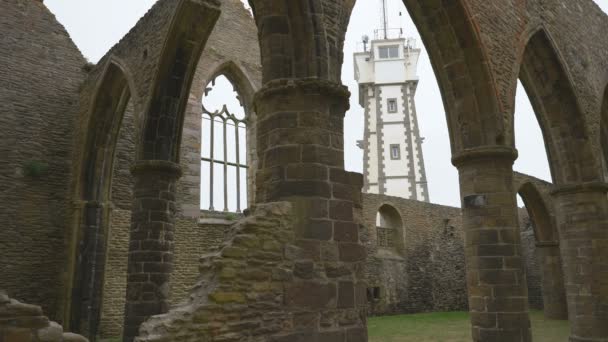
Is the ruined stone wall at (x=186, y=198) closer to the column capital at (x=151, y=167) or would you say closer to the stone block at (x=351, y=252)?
the column capital at (x=151, y=167)

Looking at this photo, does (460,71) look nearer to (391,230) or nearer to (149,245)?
(149,245)

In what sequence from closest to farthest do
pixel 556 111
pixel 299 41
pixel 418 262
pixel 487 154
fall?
1. pixel 299 41
2. pixel 487 154
3. pixel 556 111
4. pixel 418 262

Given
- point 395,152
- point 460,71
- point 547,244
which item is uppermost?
point 395,152

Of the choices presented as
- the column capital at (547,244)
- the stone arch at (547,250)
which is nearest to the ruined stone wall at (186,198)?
the stone arch at (547,250)

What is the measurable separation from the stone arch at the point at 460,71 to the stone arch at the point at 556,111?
92.6 inches

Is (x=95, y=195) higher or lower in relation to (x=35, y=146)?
lower

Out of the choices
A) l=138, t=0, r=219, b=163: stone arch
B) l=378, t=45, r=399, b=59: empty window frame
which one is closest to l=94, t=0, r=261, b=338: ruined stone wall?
l=138, t=0, r=219, b=163: stone arch

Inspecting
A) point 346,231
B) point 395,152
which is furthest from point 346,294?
point 395,152

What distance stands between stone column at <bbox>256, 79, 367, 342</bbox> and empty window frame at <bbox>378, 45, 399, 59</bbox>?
3248 cm

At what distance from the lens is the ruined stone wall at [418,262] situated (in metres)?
17.1

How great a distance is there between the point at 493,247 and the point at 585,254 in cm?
306

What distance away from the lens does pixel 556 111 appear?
9.21m

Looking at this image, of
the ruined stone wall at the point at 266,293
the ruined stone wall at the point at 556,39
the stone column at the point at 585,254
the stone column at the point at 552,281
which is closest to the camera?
the ruined stone wall at the point at 266,293

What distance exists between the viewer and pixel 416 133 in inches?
1266
